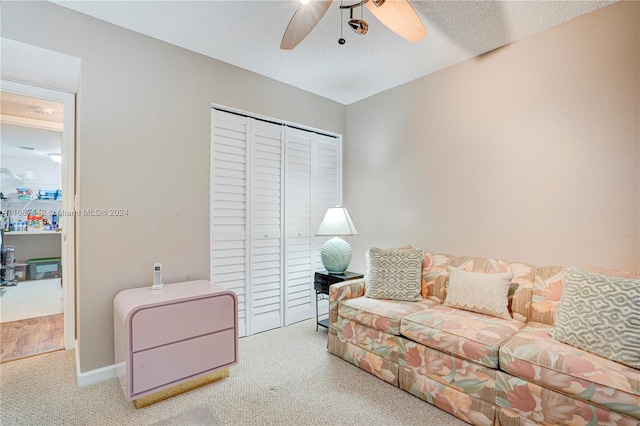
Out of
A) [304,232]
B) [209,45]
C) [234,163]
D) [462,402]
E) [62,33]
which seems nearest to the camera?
[462,402]

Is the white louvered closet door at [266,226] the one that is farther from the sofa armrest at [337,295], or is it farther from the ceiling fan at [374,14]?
the ceiling fan at [374,14]

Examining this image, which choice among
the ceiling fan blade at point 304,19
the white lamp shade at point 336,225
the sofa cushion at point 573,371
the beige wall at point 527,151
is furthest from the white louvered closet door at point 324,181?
the sofa cushion at point 573,371

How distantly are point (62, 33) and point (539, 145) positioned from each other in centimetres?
347

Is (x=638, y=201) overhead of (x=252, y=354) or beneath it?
overhead

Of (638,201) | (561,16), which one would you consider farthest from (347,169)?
(638,201)

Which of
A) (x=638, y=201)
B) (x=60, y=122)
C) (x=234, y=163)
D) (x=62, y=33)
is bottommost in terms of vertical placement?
(x=638, y=201)

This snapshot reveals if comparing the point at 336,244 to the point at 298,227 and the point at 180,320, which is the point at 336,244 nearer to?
the point at 298,227

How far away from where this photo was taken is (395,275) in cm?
259

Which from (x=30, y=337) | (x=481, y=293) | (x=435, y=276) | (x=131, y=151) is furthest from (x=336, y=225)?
(x=30, y=337)

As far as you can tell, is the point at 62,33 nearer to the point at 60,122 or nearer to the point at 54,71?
the point at 54,71

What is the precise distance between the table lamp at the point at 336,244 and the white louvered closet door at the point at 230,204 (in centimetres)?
80

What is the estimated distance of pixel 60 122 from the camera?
3.26 metres

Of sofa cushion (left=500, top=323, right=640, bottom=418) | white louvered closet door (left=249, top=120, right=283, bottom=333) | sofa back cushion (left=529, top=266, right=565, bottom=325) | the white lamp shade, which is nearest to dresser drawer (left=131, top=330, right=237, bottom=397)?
white louvered closet door (left=249, top=120, right=283, bottom=333)

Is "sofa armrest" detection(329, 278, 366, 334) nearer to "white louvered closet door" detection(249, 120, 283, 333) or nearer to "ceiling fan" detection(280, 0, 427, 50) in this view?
"white louvered closet door" detection(249, 120, 283, 333)
